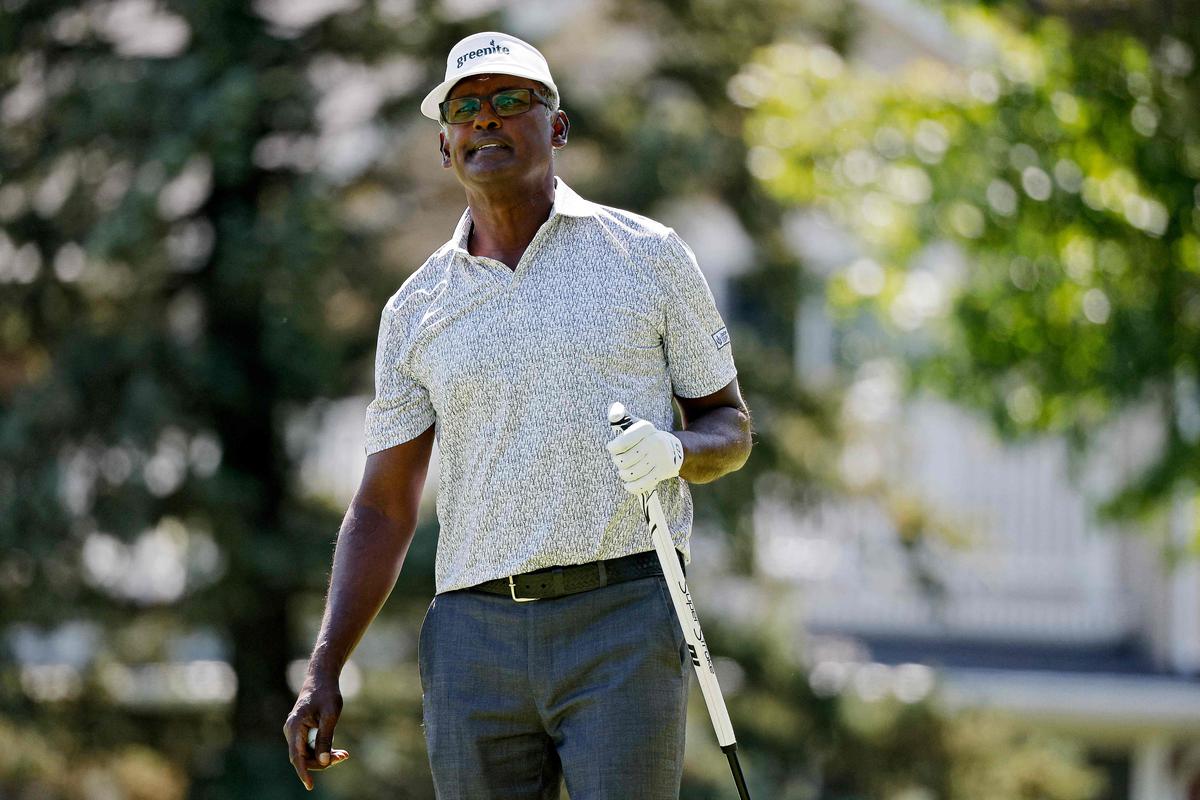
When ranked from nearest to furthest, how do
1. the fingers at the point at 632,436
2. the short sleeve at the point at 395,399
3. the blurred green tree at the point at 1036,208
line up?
the fingers at the point at 632,436
the short sleeve at the point at 395,399
the blurred green tree at the point at 1036,208

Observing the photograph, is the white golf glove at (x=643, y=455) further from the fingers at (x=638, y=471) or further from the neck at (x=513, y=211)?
the neck at (x=513, y=211)

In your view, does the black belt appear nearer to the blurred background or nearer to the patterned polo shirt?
the patterned polo shirt

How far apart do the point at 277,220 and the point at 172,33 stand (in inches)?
65.3

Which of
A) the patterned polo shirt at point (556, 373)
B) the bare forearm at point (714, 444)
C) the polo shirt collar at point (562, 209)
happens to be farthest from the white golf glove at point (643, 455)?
the polo shirt collar at point (562, 209)

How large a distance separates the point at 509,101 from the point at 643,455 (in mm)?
846

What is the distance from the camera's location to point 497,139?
3783 millimetres

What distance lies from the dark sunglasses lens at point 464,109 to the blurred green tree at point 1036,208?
5.78 m

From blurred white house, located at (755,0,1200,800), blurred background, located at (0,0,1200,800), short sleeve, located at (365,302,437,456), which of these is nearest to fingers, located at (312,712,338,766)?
short sleeve, located at (365,302,437,456)

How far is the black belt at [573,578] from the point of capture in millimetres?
3631

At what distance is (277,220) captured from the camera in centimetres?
1034

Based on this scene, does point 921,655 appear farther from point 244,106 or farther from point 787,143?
point 244,106

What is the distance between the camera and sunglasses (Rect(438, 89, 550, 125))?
12.4 ft

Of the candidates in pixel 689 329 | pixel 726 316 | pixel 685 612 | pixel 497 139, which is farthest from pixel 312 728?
pixel 726 316

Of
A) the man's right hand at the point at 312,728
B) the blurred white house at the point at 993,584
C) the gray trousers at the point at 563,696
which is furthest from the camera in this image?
the blurred white house at the point at 993,584
